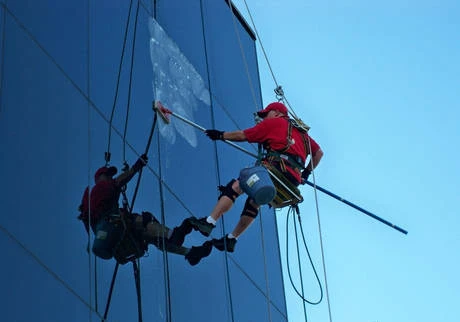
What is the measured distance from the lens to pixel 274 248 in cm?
1420

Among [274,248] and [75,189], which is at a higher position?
[274,248]

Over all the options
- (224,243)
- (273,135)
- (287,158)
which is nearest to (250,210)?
(224,243)

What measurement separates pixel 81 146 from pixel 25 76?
2.74 feet

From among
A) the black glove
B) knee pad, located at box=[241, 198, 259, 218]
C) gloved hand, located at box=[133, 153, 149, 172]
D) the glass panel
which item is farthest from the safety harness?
the glass panel

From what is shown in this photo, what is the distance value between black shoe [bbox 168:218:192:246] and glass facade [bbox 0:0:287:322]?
149 millimetres

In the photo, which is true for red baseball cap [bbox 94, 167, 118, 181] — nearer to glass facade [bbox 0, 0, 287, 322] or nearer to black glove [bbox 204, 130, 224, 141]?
glass facade [bbox 0, 0, 287, 322]

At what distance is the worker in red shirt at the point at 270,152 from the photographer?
9.81 m

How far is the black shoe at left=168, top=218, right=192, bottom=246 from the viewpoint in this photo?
9352 mm

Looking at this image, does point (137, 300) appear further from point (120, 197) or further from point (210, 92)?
point (210, 92)

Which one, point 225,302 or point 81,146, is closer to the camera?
point 81,146

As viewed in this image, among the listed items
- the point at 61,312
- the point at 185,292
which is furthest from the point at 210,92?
the point at 61,312

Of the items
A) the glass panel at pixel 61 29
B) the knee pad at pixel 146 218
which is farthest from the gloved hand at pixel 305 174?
the glass panel at pixel 61 29

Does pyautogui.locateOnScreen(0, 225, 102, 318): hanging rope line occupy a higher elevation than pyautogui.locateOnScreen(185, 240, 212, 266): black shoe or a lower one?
lower

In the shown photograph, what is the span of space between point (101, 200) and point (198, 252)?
1.70m
